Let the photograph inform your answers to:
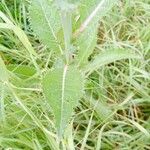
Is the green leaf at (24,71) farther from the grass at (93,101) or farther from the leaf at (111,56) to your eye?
the leaf at (111,56)

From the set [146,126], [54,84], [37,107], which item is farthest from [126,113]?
[54,84]

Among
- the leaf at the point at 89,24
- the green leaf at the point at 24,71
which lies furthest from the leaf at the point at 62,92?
the green leaf at the point at 24,71

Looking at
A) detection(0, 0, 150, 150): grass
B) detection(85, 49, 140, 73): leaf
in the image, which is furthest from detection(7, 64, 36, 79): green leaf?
detection(85, 49, 140, 73): leaf

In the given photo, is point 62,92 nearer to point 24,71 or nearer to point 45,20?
point 45,20

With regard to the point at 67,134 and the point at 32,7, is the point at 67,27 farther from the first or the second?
the point at 67,134

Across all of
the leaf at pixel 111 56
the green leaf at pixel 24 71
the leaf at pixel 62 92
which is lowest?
the leaf at pixel 62 92

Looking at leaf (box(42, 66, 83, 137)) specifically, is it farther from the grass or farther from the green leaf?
the green leaf
